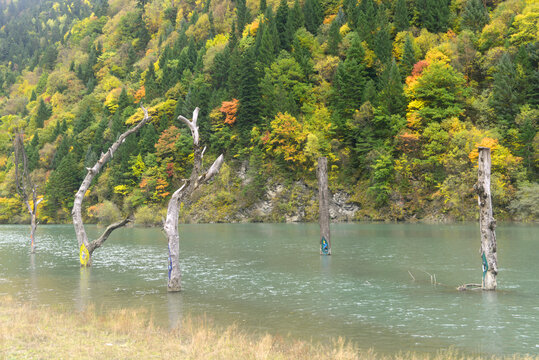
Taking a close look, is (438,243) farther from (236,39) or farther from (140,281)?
(236,39)

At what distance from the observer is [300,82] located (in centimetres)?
7512

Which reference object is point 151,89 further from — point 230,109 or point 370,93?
point 370,93

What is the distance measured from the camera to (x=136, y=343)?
1012 cm

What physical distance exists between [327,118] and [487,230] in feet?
175

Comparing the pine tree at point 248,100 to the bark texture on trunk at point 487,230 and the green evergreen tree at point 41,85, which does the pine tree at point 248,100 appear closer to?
the bark texture on trunk at point 487,230

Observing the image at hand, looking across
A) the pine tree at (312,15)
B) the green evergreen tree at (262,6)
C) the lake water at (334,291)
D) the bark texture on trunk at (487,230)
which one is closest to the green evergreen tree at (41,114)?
the green evergreen tree at (262,6)

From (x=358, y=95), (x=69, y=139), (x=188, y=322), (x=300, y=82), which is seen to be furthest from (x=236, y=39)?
(x=188, y=322)

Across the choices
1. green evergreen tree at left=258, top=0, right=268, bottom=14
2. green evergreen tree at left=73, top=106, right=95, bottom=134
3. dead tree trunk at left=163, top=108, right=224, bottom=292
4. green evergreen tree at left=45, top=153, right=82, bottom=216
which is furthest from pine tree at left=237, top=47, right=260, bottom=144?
dead tree trunk at left=163, top=108, right=224, bottom=292

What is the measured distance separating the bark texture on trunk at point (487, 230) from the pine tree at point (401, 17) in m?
61.1

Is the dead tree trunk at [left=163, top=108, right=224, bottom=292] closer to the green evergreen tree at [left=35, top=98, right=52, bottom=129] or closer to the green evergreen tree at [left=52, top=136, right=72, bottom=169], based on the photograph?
the green evergreen tree at [left=52, top=136, right=72, bottom=169]

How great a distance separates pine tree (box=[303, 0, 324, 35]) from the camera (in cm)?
8619

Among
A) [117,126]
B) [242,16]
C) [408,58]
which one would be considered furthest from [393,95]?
[117,126]

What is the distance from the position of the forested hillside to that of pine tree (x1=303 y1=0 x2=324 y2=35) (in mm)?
299

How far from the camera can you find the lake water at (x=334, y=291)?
1194cm
